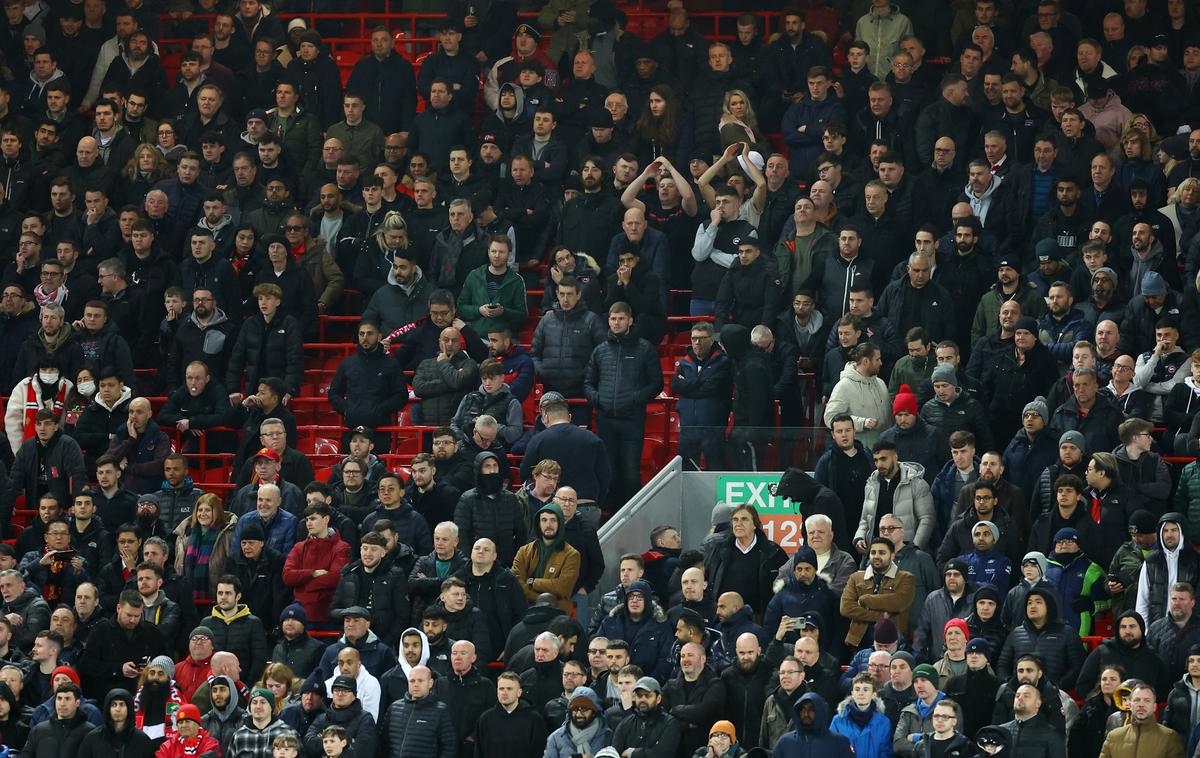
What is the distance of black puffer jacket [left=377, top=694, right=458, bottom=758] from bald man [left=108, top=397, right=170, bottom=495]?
14.3 ft

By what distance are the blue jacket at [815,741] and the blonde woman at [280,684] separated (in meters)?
3.61

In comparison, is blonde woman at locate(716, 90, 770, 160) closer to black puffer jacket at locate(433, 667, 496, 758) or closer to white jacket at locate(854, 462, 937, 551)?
white jacket at locate(854, 462, 937, 551)

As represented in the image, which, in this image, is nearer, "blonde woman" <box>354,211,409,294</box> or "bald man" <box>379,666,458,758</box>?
"bald man" <box>379,666,458,758</box>

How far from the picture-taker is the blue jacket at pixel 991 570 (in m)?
17.0

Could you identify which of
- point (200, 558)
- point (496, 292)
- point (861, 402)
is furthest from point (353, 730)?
point (496, 292)

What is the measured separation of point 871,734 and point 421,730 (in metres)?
3.11

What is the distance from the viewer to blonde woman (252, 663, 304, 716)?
16656 millimetres

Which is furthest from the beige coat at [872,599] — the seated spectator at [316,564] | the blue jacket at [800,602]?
the seated spectator at [316,564]

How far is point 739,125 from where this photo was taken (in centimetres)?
2281

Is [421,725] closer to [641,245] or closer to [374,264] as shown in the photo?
[641,245]

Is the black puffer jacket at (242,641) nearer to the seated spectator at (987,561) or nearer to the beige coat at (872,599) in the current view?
the beige coat at (872,599)

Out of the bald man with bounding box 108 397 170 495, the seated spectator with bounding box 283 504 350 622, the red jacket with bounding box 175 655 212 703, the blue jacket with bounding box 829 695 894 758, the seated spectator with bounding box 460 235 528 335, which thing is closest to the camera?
the blue jacket with bounding box 829 695 894 758

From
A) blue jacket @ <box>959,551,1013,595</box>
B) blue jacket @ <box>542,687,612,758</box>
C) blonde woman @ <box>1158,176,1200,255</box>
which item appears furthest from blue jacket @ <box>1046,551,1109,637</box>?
blonde woman @ <box>1158,176,1200,255</box>

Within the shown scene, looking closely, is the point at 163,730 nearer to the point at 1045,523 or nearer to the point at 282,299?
the point at 282,299
